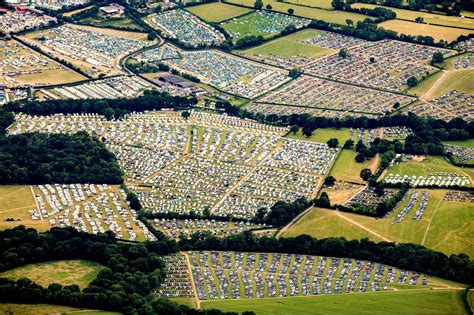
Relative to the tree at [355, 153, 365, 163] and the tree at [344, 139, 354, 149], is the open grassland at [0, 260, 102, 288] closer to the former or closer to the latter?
the tree at [355, 153, 365, 163]

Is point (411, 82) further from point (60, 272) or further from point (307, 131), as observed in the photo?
point (60, 272)

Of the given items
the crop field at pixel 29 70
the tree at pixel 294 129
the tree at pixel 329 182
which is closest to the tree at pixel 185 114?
the tree at pixel 294 129

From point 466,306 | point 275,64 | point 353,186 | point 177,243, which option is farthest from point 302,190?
point 275,64

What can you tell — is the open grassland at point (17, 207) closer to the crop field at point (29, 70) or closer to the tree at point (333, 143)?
the crop field at point (29, 70)

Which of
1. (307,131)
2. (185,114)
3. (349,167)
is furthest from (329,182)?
(185,114)

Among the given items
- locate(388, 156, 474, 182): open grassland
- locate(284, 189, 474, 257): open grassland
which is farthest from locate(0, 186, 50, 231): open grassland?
locate(388, 156, 474, 182): open grassland

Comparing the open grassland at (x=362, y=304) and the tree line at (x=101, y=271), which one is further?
the open grassland at (x=362, y=304)

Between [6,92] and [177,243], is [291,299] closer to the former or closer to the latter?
[177,243]
